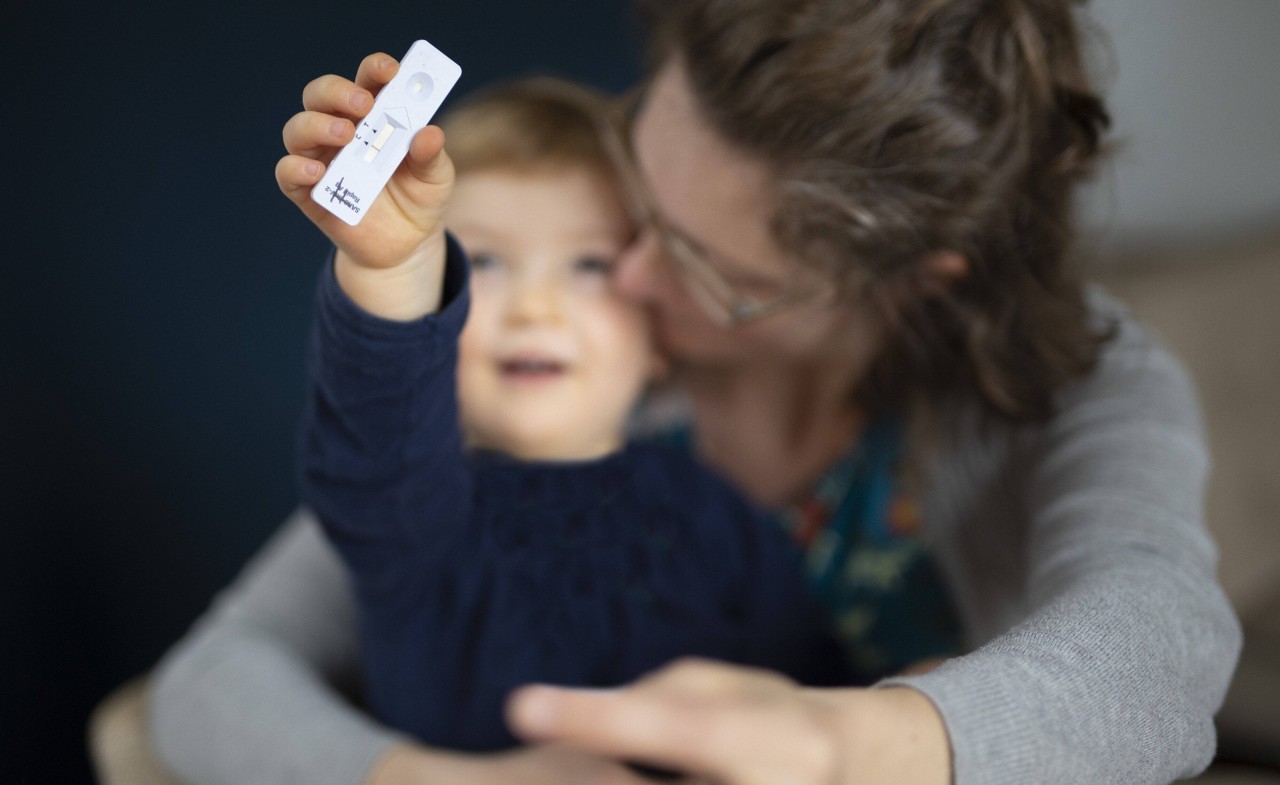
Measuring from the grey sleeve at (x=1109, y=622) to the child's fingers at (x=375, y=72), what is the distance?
0.37 metres

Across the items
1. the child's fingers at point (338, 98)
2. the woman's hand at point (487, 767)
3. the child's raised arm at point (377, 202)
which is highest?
the child's fingers at point (338, 98)

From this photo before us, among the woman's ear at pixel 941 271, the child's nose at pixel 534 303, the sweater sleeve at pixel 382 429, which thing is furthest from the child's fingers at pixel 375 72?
the woman's ear at pixel 941 271

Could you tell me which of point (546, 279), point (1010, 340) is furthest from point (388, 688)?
point (1010, 340)

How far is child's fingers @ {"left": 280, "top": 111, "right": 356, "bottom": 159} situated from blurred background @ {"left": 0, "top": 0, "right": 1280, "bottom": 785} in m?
0.12

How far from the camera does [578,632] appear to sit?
0.81m

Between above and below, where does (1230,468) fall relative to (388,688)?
below

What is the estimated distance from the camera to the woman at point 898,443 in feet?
1.46

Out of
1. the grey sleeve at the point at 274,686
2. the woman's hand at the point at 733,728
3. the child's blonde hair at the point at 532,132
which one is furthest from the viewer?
the child's blonde hair at the point at 532,132

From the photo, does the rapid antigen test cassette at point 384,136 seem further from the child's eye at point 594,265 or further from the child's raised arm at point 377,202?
the child's eye at point 594,265

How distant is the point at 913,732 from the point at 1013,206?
1.54 feet

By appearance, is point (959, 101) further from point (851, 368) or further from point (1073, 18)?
point (851, 368)

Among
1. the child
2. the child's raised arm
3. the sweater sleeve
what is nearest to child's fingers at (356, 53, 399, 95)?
the child's raised arm

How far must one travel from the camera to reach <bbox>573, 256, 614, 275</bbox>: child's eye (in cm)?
89

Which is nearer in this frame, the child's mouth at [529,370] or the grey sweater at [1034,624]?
the grey sweater at [1034,624]
